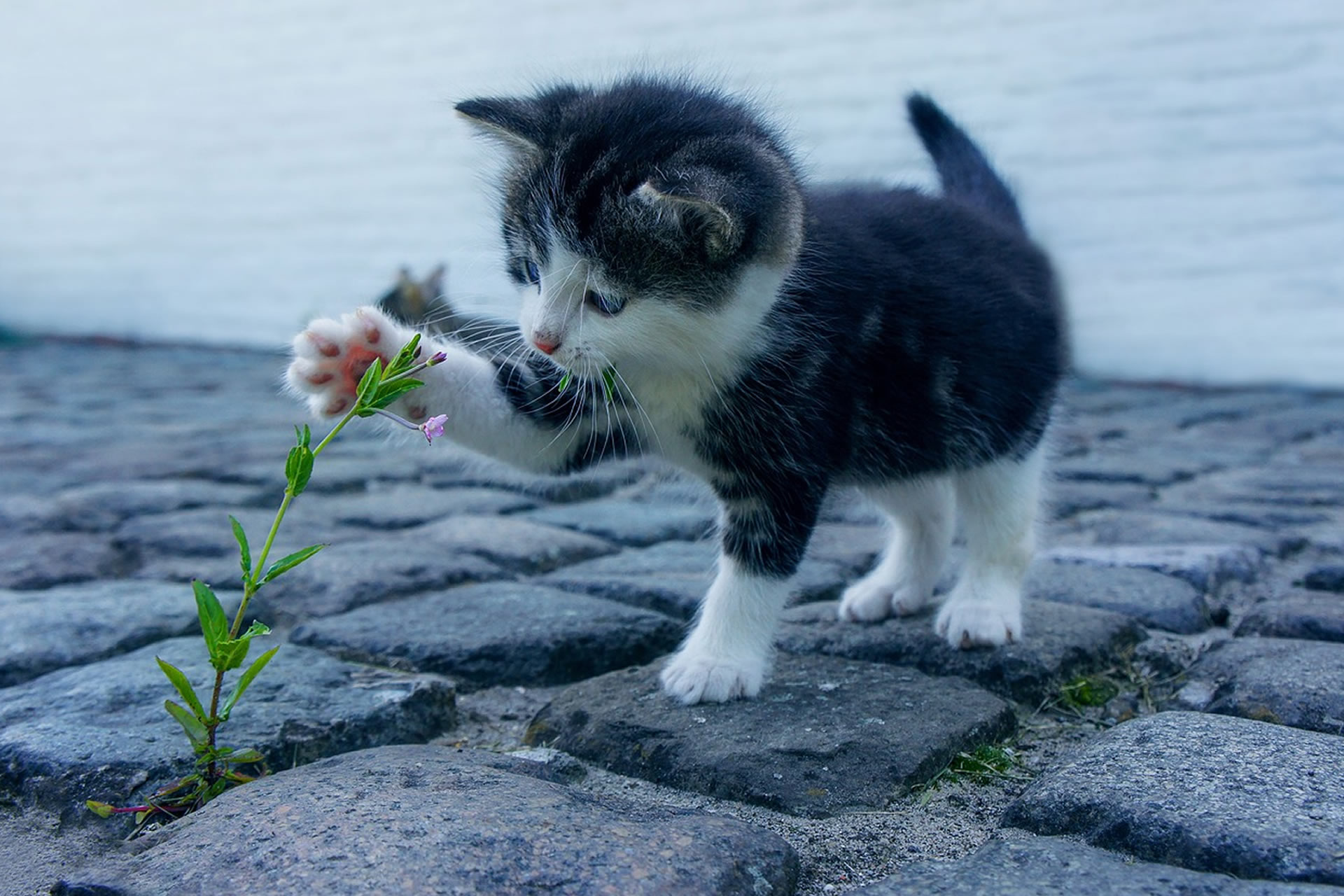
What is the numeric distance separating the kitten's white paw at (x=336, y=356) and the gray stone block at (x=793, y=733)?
57 centimetres

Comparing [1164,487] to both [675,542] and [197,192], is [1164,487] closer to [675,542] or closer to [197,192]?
[675,542]

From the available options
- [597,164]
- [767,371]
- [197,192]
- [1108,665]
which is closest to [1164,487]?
[1108,665]

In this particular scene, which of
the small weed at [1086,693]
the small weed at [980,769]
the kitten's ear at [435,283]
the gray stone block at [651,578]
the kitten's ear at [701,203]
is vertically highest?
the kitten's ear at [701,203]

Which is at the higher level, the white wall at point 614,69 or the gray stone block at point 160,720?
the white wall at point 614,69

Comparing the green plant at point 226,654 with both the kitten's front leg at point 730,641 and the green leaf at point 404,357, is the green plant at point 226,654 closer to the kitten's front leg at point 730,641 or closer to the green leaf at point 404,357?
the green leaf at point 404,357

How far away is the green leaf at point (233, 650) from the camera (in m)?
1.35

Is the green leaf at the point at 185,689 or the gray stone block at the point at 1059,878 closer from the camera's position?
the gray stone block at the point at 1059,878

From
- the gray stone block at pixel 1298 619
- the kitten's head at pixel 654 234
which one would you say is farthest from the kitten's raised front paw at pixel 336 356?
the gray stone block at pixel 1298 619

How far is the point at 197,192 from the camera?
896cm

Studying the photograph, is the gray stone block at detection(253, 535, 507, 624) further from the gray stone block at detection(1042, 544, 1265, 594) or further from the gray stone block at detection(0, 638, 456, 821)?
the gray stone block at detection(1042, 544, 1265, 594)

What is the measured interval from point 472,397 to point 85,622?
791 mm

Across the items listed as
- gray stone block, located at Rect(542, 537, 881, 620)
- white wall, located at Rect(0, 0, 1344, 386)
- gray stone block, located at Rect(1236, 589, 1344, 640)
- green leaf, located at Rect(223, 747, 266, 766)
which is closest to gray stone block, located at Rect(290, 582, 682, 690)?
gray stone block, located at Rect(542, 537, 881, 620)

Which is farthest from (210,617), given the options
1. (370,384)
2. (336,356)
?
(336,356)

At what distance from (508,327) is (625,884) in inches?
45.5
